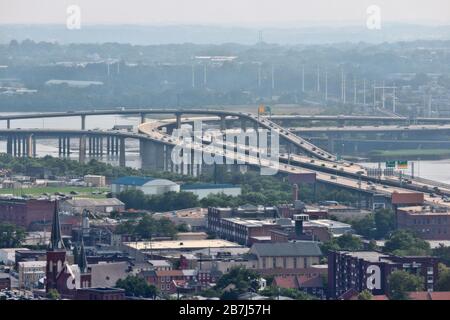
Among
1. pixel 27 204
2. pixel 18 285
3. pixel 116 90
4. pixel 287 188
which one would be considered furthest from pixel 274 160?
pixel 116 90

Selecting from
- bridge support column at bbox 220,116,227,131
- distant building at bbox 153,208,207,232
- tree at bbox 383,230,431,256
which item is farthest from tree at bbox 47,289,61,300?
bridge support column at bbox 220,116,227,131

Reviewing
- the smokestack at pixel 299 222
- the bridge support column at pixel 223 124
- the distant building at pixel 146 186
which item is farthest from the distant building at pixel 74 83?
the smokestack at pixel 299 222

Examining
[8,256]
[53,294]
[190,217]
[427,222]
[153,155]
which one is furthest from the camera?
[153,155]

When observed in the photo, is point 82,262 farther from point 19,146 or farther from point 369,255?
point 19,146

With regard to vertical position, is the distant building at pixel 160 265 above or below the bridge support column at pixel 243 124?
above

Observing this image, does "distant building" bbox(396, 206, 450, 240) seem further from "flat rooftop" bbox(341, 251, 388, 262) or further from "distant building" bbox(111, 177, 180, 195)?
"flat rooftop" bbox(341, 251, 388, 262)

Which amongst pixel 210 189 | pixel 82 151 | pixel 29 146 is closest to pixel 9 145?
pixel 29 146

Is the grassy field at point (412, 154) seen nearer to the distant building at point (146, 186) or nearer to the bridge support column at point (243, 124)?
the bridge support column at point (243, 124)
